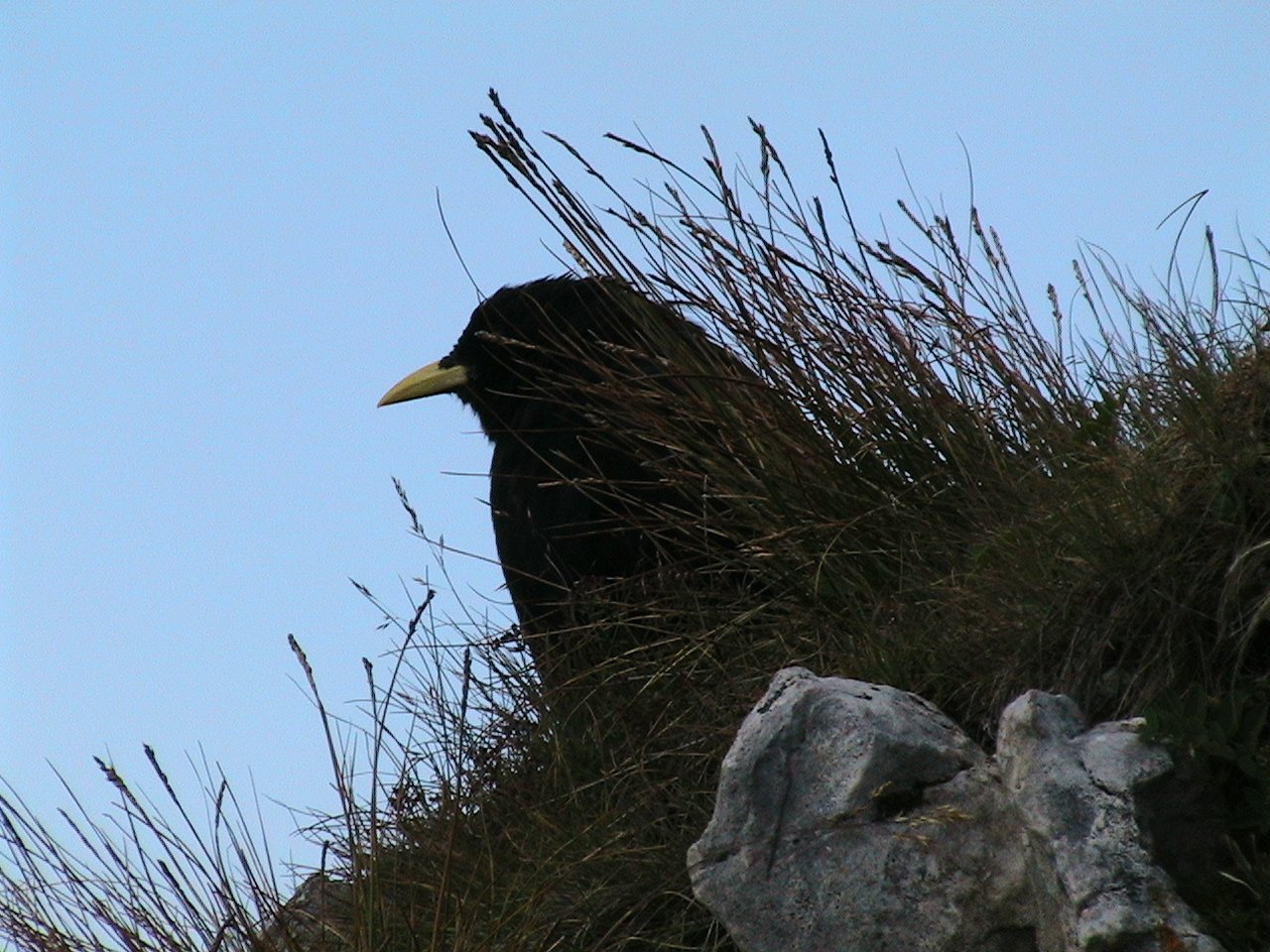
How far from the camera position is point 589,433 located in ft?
14.6

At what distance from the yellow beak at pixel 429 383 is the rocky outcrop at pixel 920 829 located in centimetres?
258

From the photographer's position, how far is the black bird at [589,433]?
4.04m

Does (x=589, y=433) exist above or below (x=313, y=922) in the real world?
above

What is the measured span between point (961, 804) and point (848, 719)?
0.76 feet

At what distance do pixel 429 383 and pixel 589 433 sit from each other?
1102 mm

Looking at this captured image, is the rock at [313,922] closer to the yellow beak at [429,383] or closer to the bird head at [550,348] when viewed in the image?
the bird head at [550,348]

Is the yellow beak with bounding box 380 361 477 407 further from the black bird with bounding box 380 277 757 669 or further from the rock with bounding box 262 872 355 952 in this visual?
the rock with bounding box 262 872 355 952

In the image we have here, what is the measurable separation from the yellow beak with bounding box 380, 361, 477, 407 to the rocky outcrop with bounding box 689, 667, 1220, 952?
8.48ft

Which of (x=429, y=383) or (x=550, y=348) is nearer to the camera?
(x=550, y=348)

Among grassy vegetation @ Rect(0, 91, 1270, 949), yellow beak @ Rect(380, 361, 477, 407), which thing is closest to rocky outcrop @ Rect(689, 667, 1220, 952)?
grassy vegetation @ Rect(0, 91, 1270, 949)

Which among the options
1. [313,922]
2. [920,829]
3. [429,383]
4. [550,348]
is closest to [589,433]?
[550,348]

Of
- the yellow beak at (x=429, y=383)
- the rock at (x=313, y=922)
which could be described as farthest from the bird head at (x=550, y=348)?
the rock at (x=313, y=922)

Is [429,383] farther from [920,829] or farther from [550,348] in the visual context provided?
[920,829]

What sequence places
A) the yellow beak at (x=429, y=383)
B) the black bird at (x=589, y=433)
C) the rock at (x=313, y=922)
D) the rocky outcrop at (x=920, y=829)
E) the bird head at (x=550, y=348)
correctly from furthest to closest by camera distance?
the yellow beak at (x=429, y=383)
the bird head at (x=550, y=348)
the black bird at (x=589, y=433)
the rock at (x=313, y=922)
the rocky outcrop at (x=920, y=829)
